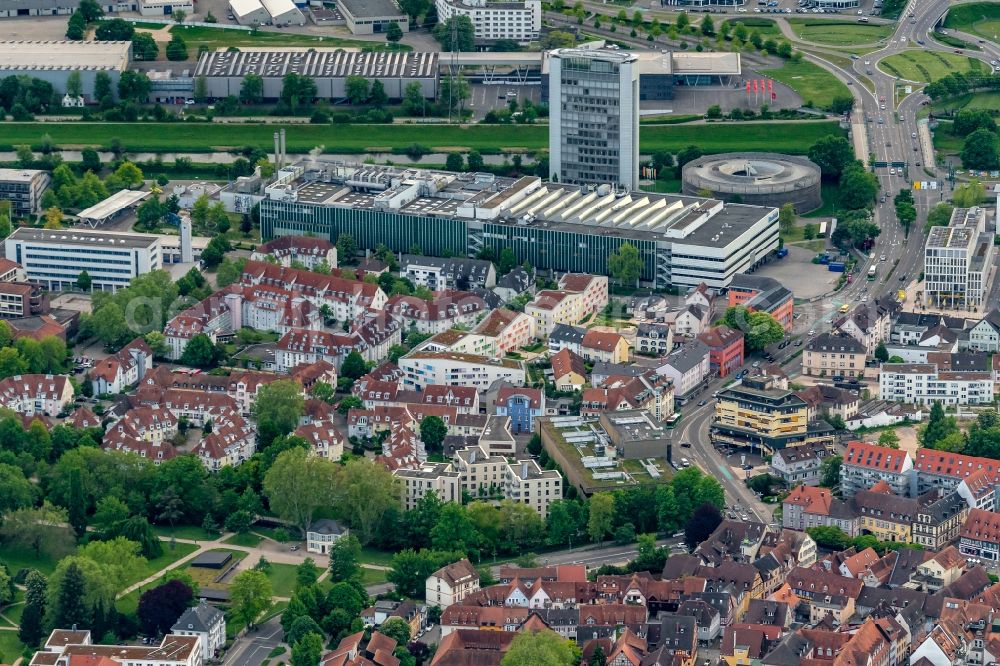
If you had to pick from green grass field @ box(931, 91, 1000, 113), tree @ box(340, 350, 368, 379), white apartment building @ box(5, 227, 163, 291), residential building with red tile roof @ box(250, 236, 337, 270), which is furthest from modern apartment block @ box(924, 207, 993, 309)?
white apartment building @ box(5, 227, 163, 291)

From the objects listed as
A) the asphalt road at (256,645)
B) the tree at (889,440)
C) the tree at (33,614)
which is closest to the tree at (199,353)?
the tree at (33,614)

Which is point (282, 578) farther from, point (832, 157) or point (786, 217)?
point (832, 157)

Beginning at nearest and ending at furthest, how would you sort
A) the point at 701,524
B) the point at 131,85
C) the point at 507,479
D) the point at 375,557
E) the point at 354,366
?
the point at 701,524 < the point at 375,557 < the point at 507,479 < the point at 354,366 < the point at 131,85

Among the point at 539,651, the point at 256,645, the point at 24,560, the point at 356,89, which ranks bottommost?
the point at 24,560

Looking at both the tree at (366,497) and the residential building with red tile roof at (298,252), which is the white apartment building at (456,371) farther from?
the residential building with red tile roof at (298,252)

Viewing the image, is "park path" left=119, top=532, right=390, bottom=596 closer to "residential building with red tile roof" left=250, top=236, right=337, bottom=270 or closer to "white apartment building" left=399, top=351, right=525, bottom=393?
"white apartment building" left=399, top=351, right=525, bottom=393

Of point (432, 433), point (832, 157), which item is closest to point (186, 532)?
point (432, 433)
